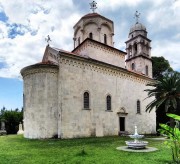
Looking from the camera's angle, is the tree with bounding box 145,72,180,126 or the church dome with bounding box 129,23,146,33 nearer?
the tree with bounding box 145,72,180,126

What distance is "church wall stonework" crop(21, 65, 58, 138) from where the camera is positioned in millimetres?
18391

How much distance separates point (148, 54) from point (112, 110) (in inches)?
497

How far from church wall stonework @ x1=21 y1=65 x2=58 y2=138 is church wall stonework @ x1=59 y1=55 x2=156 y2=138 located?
0.82m

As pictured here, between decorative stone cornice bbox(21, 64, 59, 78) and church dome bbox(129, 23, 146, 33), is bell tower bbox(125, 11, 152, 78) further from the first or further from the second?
decorative stone cornice bbox(21, 64, 59, 78)

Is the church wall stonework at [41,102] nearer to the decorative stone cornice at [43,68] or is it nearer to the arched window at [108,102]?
the decorative stone cornice at [43,68]

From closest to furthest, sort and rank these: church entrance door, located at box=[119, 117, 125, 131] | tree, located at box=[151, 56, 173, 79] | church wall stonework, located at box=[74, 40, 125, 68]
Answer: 1. church wall stonework, located at box=[74, 40, 125, 68]
2. church entrance door, located at box=[119, 117, 125, 131]
3. tree, located at box=[151, 56, 173, 79]

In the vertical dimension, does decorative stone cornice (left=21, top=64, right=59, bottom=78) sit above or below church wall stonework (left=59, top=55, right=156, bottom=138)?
above

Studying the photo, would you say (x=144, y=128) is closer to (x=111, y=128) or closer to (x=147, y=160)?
(x=111, y=128)

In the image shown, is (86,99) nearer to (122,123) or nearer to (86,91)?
(86,91)

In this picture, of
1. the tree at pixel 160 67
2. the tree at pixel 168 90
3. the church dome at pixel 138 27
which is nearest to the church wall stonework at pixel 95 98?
the tree at pixel 168 90

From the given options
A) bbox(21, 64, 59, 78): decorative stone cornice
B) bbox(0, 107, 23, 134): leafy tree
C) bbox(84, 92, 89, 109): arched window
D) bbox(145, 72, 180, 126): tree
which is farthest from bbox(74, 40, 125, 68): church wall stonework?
bbox(0, 107, 23, 134): leafy tree

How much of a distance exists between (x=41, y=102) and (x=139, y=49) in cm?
1698

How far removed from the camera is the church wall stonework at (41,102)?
18.4 metres

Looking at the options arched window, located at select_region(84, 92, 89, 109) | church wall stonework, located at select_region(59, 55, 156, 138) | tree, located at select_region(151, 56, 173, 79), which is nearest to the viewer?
church wall stonework, located at select_region(59, 55, 156, 138)
